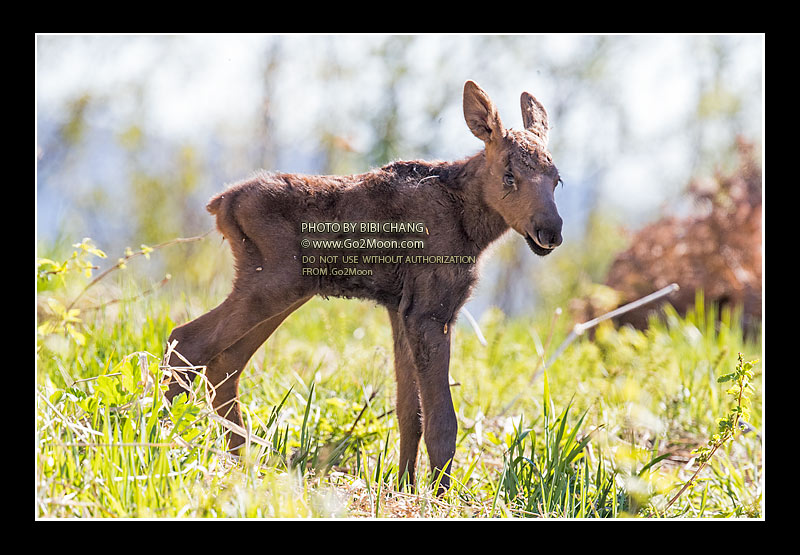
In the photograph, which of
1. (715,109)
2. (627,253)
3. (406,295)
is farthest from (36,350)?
(627,253)

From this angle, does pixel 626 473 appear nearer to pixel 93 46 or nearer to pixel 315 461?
pixel 315 461

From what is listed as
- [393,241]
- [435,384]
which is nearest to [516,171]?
[393,241]

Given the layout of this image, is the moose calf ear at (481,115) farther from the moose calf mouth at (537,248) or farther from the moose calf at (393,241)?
the moose calf mouth at (537,248)

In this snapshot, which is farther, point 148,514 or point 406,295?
point 406,295

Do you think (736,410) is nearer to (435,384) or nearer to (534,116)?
(435,384)

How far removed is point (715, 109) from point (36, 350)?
6.26 meters

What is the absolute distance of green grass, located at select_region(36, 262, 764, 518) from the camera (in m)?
4.46

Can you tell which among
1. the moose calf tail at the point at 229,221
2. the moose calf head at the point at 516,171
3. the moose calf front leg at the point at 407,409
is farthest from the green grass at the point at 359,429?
the moose calf head at the point at 516,171

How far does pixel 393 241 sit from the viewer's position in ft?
17.0

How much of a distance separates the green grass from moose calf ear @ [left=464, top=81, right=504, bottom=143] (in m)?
1.89

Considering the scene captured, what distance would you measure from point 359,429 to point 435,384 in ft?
3.61

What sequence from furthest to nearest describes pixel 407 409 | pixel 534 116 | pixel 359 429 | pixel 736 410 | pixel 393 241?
pixel 359 429
pixel 407 409
pixel 534 116
pixel 393 241
pixel 736 410

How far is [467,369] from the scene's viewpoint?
7422 millimetres

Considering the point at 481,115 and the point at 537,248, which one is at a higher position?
the point at 481,115
